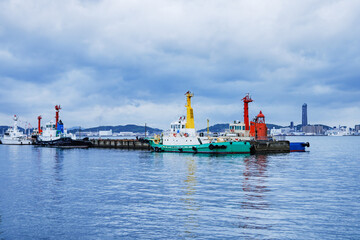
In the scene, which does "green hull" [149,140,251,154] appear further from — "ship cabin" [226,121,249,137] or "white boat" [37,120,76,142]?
"white boat" [37,120,76,142]

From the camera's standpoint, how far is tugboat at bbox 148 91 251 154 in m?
64.4

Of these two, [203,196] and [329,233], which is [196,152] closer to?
[203,196]

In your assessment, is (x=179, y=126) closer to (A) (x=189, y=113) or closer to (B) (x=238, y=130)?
(A) (x=189, y=113)

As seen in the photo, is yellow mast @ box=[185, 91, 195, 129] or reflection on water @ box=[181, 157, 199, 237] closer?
reflection on water @ box=[181, 157, 199, 237]

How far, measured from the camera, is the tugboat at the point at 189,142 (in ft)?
211

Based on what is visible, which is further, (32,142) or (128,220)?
(32,142)

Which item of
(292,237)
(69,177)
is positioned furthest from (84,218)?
(69,177)

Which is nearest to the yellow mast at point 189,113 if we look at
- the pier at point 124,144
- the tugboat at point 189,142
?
the tugboat at point 189,142

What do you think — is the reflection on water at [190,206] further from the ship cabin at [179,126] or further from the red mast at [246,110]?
the red mast at [246,110]

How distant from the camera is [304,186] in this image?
92.9ft

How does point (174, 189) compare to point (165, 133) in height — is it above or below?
below

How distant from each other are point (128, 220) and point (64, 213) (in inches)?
172

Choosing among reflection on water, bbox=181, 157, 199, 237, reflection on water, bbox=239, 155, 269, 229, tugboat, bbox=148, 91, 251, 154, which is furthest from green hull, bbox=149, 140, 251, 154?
reflection on water, bbox=181, 157, 199, 237

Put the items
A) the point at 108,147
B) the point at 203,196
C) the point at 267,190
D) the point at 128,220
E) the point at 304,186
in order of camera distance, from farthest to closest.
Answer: the point at 108,147
the point at 304,186
the point at 267,190
the point at 203,196
the point at 128,220
